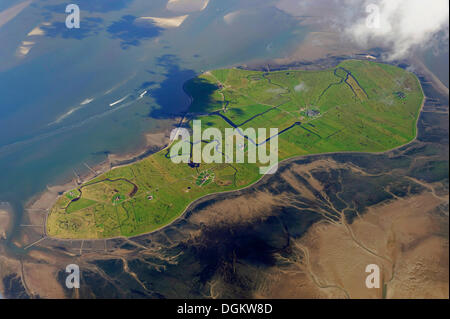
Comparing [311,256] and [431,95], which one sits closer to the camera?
[311,256]

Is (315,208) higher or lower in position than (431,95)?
lower

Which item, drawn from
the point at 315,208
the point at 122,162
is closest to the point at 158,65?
the point at 122,162

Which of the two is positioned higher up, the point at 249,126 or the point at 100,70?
the point at 100,70

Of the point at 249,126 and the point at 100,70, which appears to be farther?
the point at 100,70

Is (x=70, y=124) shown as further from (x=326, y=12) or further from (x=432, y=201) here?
(x=326, y=12)
